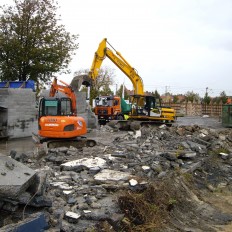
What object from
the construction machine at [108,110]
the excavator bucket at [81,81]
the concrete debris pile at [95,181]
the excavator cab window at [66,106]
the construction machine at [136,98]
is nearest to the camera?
the concrete debris pile at [95,181]

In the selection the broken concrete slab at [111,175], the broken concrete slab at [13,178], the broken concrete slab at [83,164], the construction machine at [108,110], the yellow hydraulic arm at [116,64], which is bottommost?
the broken concrete slab at [111,175]

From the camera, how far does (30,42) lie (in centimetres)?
2192

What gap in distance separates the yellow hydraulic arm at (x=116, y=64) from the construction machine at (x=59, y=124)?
7.86m

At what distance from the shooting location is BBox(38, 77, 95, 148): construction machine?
12594 millimetres

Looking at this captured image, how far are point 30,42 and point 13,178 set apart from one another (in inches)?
738

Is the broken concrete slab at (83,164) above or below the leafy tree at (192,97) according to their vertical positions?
below

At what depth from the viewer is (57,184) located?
631 cm

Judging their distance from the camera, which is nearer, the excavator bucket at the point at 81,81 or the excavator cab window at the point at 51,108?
the excavator cab window at the point at 51,108

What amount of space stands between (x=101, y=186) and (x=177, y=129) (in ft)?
39.2

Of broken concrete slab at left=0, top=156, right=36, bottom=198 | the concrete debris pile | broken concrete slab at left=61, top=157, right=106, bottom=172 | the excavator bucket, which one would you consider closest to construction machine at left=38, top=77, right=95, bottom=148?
the concrete debris pile

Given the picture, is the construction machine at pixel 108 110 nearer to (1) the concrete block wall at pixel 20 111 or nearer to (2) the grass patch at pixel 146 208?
(1) the concrete block wall at pixel 20 111

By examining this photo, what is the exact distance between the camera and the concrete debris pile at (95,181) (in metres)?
4.62

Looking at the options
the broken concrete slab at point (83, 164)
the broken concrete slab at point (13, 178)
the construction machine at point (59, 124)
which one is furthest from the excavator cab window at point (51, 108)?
the broken concrete slab at point (13, 178)

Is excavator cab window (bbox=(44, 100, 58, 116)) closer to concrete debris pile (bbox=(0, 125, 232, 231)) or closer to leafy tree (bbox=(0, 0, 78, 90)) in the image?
concrete debris pile (bbox=(0, 125, 232, 231))
